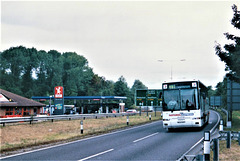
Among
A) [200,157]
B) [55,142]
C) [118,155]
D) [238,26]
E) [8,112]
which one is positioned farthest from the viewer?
[8,112]

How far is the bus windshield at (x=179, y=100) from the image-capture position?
20.5m

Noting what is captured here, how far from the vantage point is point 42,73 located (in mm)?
102625

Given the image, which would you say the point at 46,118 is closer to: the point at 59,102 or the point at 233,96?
the point at 59,102

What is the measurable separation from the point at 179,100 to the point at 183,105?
0.41m

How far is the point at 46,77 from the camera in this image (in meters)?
103

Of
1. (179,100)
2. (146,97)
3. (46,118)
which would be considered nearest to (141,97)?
(146,97)

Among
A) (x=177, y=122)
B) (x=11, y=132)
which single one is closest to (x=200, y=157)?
(x=177, y=122)

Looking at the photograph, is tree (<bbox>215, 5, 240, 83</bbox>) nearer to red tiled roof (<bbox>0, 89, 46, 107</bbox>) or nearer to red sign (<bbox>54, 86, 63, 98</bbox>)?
red sign (<bbox>54, 86, 63, 98</bbox>)

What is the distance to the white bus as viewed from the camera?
20438 millimetres

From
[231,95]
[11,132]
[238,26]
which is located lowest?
[11,132]

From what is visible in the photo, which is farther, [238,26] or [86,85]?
[86,85]

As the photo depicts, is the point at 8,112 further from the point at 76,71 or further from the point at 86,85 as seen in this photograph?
the point at 86,85

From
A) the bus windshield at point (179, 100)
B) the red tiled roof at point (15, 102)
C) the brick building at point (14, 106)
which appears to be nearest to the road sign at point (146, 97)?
the brick building at point (14, 106)

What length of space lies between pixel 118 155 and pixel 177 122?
938 centimetres
